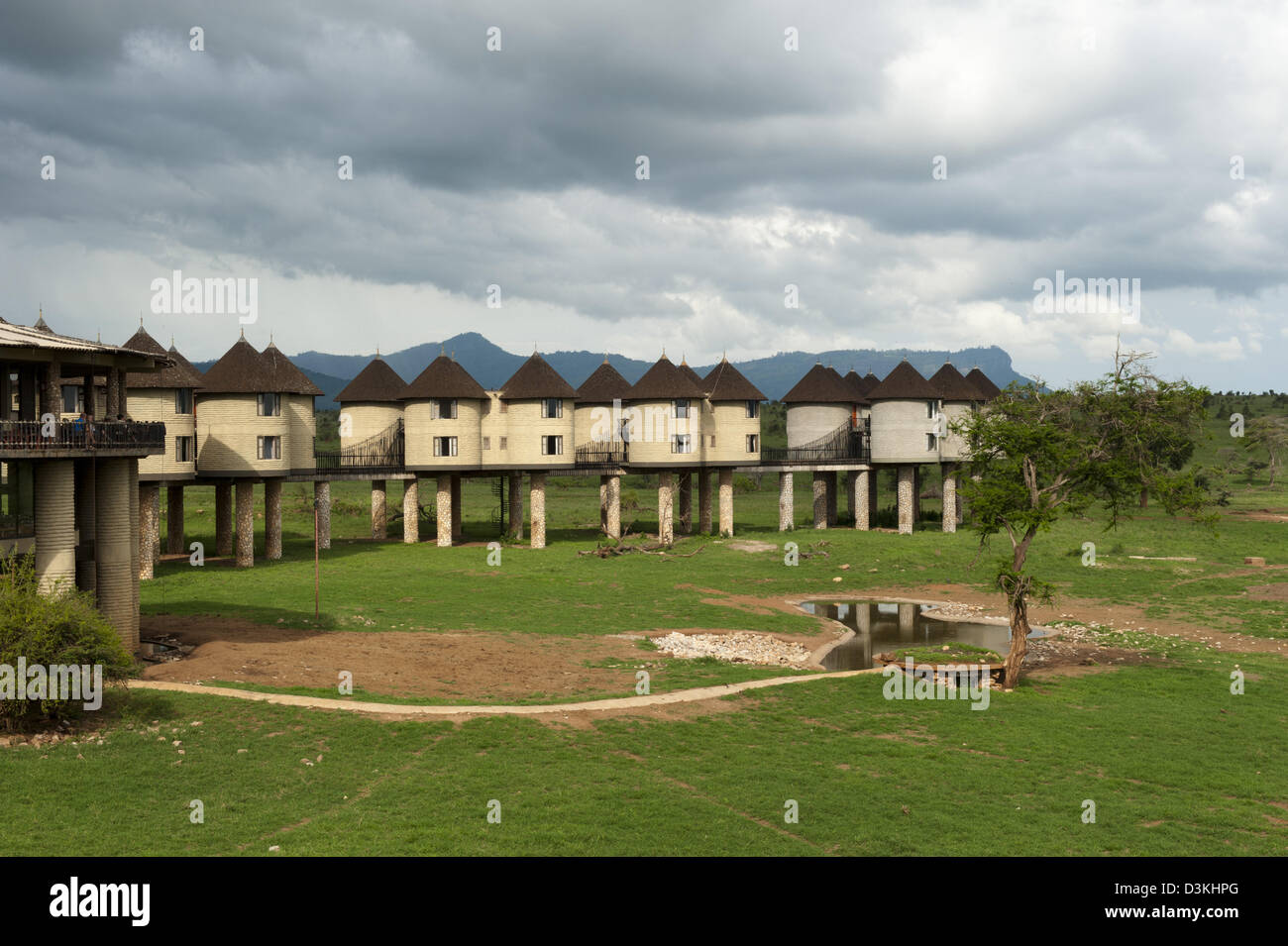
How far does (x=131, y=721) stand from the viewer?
21.9 m

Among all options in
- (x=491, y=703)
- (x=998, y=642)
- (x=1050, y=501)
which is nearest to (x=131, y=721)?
(x=491, y=703)

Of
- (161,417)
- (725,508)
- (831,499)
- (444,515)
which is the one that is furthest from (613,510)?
(161,417)

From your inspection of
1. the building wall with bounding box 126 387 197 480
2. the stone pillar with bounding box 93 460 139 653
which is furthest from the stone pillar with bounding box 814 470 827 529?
the stone pillar with bounding box 93 460 139 653

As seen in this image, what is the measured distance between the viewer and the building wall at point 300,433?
177 feet

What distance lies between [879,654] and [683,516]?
35.8 m

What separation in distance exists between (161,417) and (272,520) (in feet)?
27.6

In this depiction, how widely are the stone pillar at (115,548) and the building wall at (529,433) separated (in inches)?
1195

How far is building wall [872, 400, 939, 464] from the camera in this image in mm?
Answer: 68562

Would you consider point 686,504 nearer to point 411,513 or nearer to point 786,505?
point 786,505

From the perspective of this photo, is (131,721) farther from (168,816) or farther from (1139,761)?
(1139,761)

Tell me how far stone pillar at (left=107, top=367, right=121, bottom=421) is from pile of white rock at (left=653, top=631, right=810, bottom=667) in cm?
1921

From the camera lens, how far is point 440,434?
58188 millimetres

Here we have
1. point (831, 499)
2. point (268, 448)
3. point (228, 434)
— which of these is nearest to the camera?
point (228, 434)

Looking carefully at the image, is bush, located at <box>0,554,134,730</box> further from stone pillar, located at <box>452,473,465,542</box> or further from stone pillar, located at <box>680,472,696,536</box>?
stone pillar, located at <box>680,472,696,536</box>
